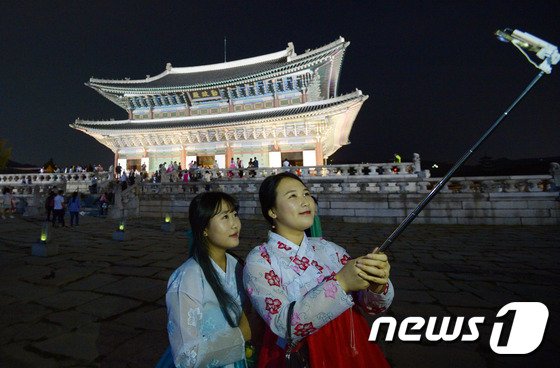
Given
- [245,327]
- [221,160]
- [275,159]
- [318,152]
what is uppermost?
[318,152]

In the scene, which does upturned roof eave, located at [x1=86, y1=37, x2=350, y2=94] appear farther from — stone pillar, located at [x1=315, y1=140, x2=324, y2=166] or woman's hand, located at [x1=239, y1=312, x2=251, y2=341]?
woman's hand, located at [x1=239, y1=312, x2=251, y2=341]

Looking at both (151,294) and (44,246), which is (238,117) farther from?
(151,294)

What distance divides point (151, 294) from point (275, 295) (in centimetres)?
272

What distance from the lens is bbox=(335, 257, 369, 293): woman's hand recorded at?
3.16ft

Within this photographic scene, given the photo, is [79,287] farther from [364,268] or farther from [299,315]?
[364,268]

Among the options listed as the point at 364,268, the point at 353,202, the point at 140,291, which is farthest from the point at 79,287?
the point at 353,202

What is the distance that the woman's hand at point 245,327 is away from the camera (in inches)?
49.7

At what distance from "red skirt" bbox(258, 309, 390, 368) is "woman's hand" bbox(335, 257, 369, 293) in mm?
247

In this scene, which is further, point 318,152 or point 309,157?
point 309,157

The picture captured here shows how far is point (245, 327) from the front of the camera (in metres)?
1.29

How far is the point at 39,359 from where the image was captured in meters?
1.94

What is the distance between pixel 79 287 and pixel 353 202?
28.0 ft

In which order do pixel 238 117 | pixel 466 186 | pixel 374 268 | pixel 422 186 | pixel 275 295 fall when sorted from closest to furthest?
pixel 374 268
pixel 275 295
pixel 466 186
pixel 422 186
pixel 238 117


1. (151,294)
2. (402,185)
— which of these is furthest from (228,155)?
(151,294)
